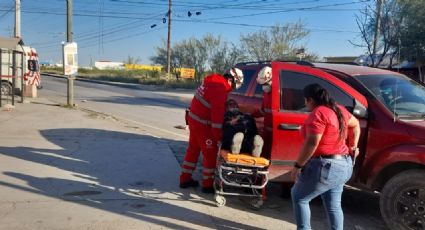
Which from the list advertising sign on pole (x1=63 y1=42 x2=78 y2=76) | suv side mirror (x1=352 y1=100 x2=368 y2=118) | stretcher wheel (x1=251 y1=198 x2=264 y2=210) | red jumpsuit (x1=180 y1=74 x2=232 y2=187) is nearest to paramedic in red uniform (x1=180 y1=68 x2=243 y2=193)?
red jumpsuit (x1=180 y1=74 x2=232 y2=187)

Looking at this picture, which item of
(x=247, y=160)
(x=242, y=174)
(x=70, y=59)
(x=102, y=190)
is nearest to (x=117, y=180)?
(x=102, y=190)

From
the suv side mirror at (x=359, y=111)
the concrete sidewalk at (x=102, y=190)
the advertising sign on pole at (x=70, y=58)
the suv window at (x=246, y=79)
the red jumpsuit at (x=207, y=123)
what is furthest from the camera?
the advertising sign on pole at (x=70, y=58)

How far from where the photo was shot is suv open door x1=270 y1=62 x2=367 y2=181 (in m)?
5.70

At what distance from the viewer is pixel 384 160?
205 inches

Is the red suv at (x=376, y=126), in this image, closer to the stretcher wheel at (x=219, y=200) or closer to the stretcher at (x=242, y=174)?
the stretcher at (x=242, y=174)

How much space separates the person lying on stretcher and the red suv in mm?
205

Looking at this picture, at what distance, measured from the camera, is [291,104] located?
5.91 meters

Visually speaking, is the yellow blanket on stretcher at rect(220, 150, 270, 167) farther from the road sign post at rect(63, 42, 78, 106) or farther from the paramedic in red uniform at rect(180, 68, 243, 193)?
the road sign post at rect(63, 42, 78, 106)

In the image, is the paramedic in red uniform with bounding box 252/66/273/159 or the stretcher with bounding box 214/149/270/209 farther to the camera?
the paramedic in red uniform with bounding box 252/66/273/159

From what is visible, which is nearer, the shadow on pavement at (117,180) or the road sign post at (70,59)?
the shadow on pavement at (117,180)

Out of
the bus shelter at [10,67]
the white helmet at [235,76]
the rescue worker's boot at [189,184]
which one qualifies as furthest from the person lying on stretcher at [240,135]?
the bus shelter at [10,67]

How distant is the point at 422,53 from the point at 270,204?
19582mm

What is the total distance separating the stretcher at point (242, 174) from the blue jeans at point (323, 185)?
124cm

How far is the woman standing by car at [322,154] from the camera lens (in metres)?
4.10
